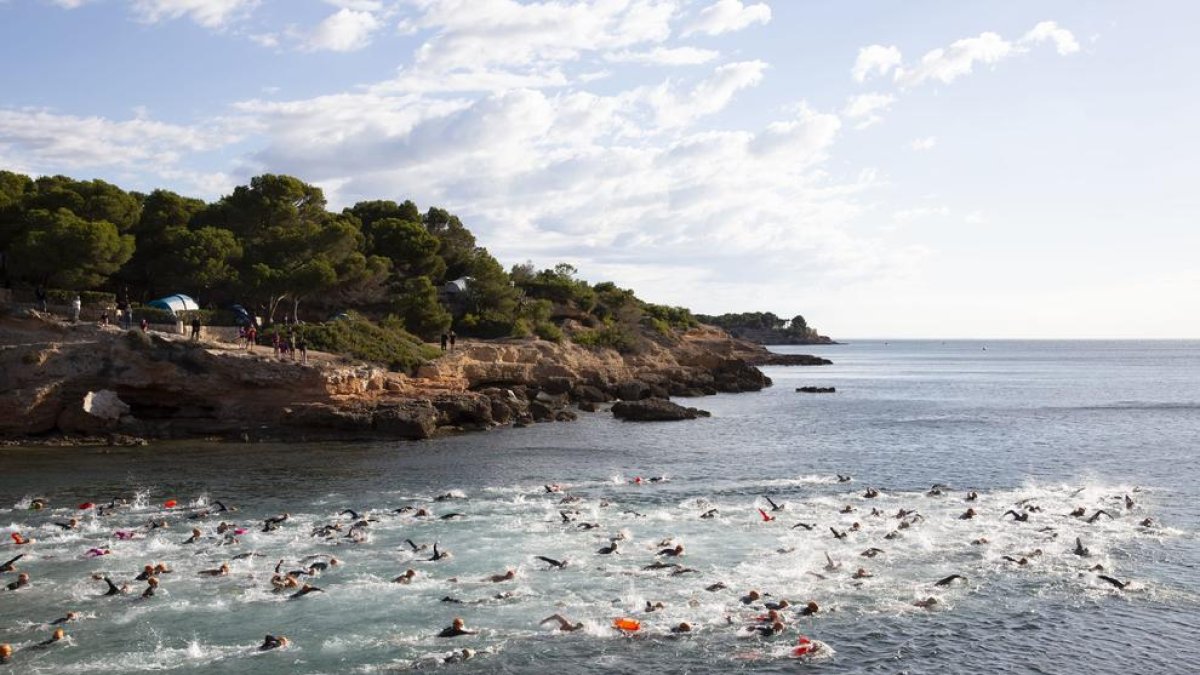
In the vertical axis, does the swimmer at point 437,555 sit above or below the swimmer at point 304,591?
above

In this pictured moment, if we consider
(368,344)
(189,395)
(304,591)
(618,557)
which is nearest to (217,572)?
(304,591)

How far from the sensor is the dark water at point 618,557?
1784cm

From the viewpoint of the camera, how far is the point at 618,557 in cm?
2480

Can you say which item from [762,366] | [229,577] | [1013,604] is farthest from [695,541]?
[762,366]

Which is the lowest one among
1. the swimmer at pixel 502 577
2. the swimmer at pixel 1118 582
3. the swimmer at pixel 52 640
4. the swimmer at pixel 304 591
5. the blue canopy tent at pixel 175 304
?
the swimmer at pixel 52 640

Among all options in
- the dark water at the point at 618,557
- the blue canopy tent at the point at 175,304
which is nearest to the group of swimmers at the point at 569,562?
the dark water at the point at 618,557

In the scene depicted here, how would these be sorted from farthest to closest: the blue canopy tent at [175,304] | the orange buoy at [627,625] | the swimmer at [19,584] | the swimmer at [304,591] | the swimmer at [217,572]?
the blue canopy tent at [175,304] → the swimmer at [217,572] → the swimmer at [19,584] → the swimmer at [304,591] → the orange buoy at [627,625]

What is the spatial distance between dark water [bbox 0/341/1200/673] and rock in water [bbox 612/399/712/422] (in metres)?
13.0

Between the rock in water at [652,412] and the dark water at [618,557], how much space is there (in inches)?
511

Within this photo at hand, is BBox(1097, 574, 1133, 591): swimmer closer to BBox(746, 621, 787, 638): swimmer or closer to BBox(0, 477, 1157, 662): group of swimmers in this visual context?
BBox(0, 477, 1157, 662): group of swimmers

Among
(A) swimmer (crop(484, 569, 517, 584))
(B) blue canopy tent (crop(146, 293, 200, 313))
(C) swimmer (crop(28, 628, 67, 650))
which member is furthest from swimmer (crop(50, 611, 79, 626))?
(B) blue canopy tent (crop(146, 293, 200, 313))

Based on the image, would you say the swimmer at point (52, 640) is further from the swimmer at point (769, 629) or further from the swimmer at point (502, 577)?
the swimmer at point (769, 629)

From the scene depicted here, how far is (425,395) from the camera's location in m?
56.6

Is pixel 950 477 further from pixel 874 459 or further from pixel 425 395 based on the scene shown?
pixel 425 395
